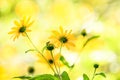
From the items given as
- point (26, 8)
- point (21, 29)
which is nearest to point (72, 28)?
point (26, 8)

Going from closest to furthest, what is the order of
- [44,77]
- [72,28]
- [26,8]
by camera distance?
[44,77] → [72,28] → [26,8]

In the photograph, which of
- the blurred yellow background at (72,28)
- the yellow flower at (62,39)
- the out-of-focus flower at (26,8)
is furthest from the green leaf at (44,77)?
the out-of-focus flower at (26,8)

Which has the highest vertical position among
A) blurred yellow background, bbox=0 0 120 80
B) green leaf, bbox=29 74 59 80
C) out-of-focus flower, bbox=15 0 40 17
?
out-of-focus flower, bbox=15 0 40 17

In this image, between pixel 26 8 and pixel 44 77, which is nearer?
pixel 44 77

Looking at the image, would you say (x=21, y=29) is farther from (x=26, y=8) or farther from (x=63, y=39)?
(x=26, y=8)

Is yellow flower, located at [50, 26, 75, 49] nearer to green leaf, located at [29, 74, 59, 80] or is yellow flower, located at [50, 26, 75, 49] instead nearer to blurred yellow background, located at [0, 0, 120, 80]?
green leaf, located at [29, 74, 59, 80]

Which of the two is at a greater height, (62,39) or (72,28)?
(72,28)

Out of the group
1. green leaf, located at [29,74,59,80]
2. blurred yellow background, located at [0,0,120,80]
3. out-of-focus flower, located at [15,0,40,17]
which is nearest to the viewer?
green leaf, located at [29,74,59,80]

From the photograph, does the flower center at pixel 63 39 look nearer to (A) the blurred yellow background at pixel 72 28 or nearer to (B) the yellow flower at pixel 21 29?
(B) the yellow flower at pixel 21 29

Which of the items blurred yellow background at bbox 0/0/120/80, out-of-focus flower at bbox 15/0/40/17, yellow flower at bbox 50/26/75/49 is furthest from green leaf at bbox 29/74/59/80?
out-of-focus flower at bbox 15/0/40/17
